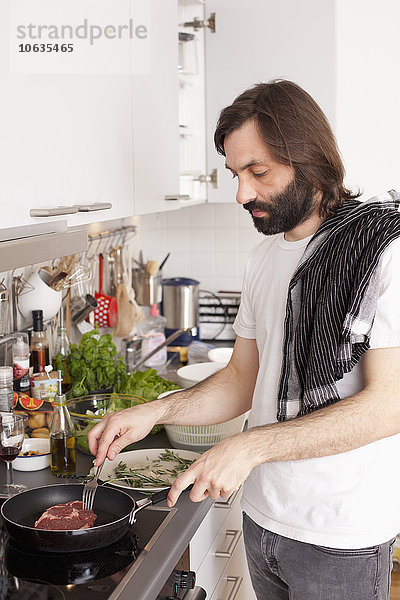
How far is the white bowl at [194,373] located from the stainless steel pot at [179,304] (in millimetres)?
840

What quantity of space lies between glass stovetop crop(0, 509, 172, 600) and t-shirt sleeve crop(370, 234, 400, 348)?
1.89 ft

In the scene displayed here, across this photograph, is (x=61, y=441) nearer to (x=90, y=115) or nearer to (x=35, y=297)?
(x=35, y=297)

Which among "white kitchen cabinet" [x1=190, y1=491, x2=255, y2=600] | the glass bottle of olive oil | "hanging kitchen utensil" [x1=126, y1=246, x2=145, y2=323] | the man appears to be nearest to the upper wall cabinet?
the man

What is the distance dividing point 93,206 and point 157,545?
29.2 inches

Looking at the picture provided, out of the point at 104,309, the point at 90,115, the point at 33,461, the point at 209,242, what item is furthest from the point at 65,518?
the point at 209,242

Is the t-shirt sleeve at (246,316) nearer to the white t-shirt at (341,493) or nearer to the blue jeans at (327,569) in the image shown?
the white t-shirt at (341,493)

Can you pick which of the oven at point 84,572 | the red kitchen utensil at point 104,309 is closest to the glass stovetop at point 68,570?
the oven at point 84,572

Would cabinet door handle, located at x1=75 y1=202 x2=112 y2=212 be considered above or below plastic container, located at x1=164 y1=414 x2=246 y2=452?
above

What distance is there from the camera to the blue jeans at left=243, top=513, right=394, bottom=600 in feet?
4.86

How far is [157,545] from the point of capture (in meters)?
1.43

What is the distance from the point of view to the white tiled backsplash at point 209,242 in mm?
3730

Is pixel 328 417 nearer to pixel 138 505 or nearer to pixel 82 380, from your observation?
pixel 138 505

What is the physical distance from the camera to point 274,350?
1.64 meters

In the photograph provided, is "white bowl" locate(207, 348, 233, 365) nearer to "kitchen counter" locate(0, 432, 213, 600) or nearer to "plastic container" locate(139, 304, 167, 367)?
"plastic container" locate(139, 304, 167, 367)
